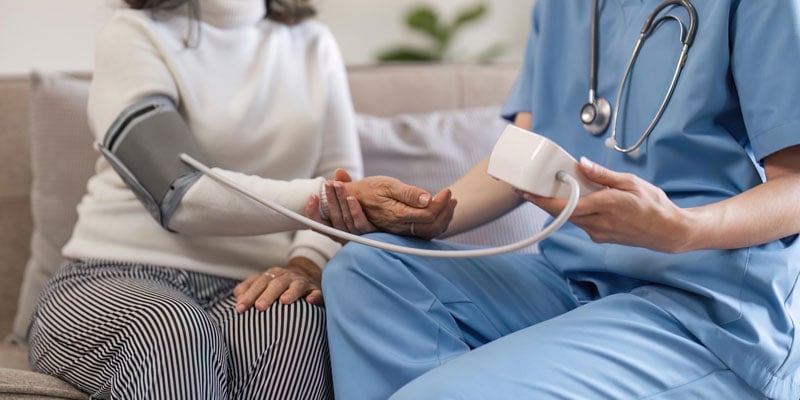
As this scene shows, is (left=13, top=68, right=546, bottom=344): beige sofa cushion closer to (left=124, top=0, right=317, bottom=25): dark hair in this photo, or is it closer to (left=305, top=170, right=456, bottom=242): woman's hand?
(left=124, top=0, right=317, bottom=25): dark hair

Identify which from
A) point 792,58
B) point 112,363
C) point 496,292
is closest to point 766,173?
point 792,58

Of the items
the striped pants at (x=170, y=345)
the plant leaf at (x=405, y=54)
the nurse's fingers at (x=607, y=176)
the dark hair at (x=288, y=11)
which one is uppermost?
the nurse's fingers at (x=607, y=176)

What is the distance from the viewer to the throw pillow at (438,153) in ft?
4.98

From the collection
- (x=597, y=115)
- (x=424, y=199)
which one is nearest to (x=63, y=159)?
(x=424, y=199)

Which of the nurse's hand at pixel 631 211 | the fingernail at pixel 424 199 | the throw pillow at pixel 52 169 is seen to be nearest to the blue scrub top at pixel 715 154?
the nurse's hand at pixel 631 211

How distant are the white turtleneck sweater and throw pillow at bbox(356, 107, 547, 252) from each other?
153 millimetres

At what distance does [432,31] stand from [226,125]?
1788mm

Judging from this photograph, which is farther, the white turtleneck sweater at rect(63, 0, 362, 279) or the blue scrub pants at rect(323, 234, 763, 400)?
the white turtleneck sweater at rect(63, 0, 362, 279)

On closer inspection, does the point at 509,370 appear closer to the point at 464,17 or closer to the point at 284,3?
the point at 284,3

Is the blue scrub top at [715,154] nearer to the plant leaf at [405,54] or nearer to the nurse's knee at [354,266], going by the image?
the nurse's knee at [354,266]

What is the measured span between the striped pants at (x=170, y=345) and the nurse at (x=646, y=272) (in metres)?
0.09

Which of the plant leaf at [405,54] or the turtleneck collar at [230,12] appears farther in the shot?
the plant leaf at [405,54]

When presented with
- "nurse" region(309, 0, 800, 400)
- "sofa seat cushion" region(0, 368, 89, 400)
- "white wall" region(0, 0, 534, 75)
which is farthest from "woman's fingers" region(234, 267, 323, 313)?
"white wall" region(0, 0, 534, 75)

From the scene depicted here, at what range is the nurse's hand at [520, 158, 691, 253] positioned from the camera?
805 millimetres
